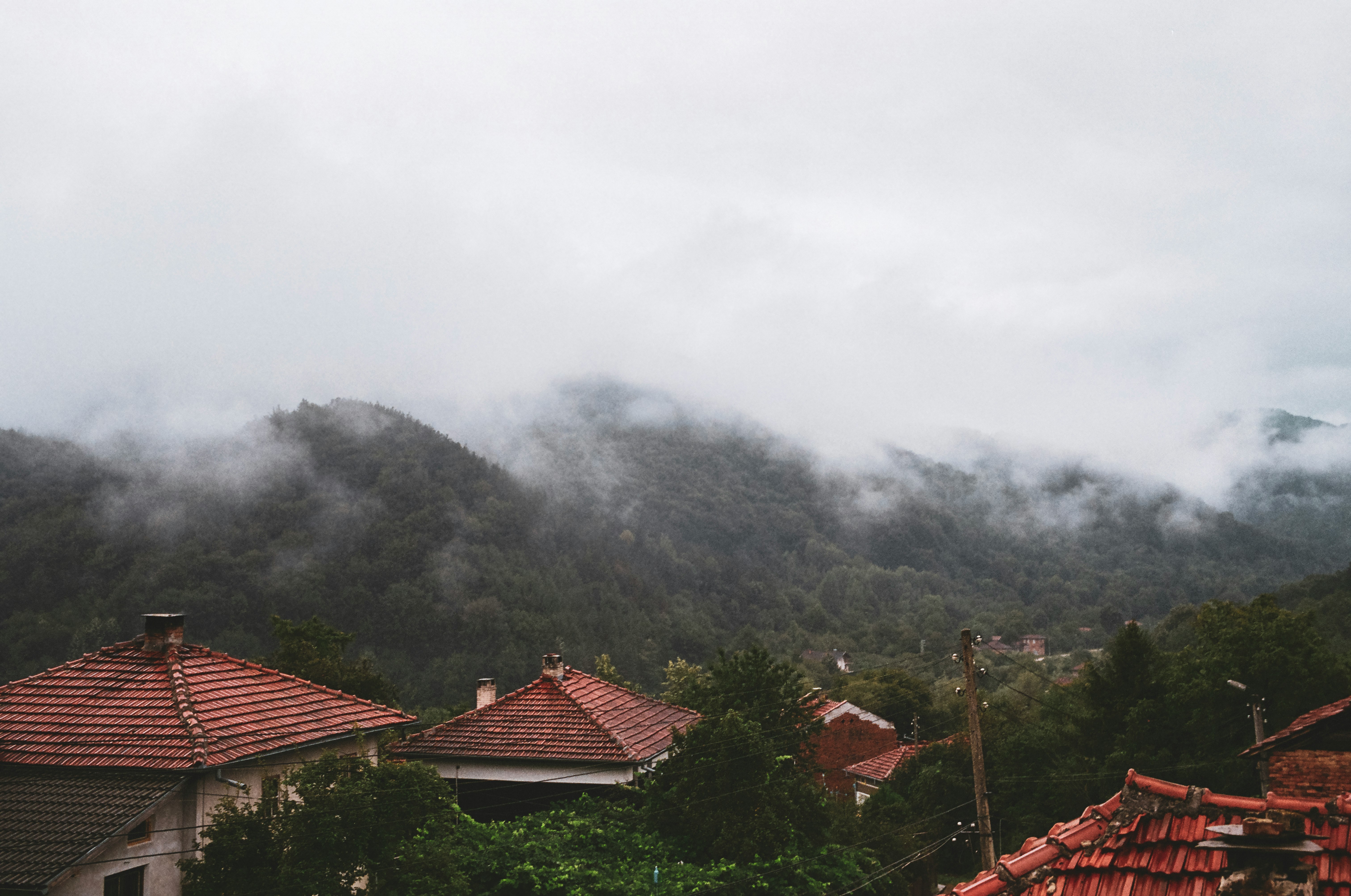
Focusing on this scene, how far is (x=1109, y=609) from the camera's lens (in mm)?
146250

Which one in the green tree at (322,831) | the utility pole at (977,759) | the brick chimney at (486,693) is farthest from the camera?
the brick chimney at (486,693)

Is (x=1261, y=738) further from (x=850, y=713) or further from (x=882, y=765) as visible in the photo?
(x=850, y=713)

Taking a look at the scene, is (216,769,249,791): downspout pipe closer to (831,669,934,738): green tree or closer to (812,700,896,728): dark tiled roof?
(812,700,896,728): dark tiled roof

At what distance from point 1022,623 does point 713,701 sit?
447ft

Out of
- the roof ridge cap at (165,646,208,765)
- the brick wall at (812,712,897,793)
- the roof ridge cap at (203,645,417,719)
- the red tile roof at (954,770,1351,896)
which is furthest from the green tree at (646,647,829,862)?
the brick wall at (812,712,897,793)

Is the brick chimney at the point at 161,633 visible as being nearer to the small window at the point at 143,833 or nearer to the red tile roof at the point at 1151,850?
the small window at the point at 143,833

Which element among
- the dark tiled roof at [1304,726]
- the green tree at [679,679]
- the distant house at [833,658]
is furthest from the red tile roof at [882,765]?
the distant house at [833,658]

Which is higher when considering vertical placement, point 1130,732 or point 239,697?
point 239,697

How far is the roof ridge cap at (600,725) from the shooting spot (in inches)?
806

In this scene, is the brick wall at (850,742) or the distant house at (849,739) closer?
the distant house at (849,739)

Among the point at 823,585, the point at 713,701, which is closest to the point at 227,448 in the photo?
the point at 823,585

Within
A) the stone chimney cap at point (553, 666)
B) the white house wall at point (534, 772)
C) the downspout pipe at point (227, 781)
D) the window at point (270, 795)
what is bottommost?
the white house wall at point (534, 772)

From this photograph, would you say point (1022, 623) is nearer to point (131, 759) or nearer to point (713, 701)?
point (713, 701)

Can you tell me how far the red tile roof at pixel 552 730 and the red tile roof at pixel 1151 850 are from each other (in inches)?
564
